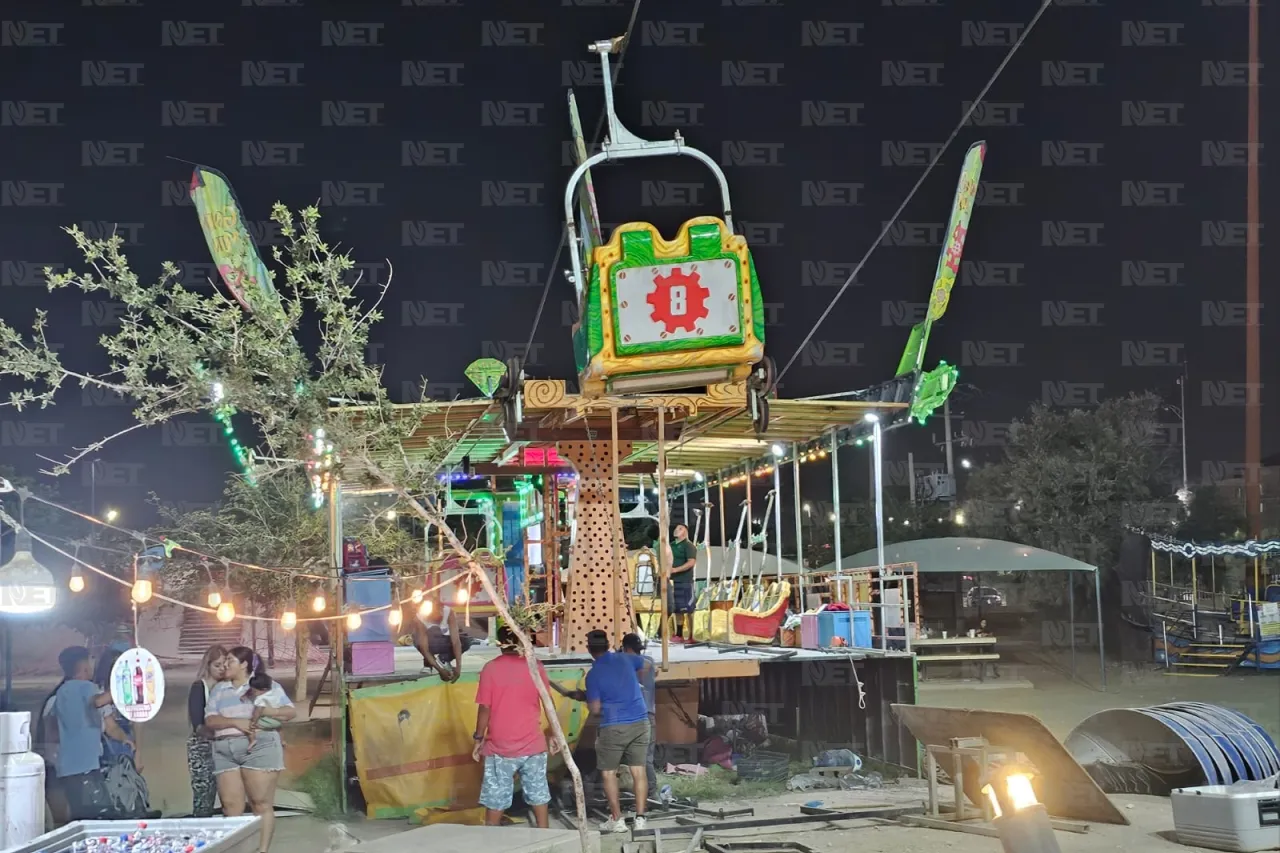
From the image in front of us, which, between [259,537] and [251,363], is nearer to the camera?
[251,363]

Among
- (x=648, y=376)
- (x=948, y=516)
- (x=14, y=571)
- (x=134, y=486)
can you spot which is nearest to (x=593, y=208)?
(x=648, y=376)

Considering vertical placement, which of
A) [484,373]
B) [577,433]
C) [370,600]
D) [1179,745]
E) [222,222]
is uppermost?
[222,222]

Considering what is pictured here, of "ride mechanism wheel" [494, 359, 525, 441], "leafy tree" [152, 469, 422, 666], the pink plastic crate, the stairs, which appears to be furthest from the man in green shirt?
the stairs

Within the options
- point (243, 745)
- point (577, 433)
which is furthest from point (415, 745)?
point (577, 433)

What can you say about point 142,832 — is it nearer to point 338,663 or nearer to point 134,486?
point 338,663

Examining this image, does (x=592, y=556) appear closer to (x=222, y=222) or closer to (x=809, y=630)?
(x=809, y=630)

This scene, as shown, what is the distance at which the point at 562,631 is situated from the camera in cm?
1457

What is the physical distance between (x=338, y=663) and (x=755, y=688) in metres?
6.32

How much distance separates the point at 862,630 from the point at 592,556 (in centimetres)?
353

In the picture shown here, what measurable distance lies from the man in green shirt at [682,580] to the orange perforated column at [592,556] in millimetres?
722

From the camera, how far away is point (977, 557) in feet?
89.0

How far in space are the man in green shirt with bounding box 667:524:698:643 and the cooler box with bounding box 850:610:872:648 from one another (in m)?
2.14

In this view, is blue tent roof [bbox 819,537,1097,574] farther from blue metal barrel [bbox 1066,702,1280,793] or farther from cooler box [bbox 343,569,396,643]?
cooler box [bbox 343,569,396,643]

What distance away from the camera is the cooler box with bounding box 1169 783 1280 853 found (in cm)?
923
